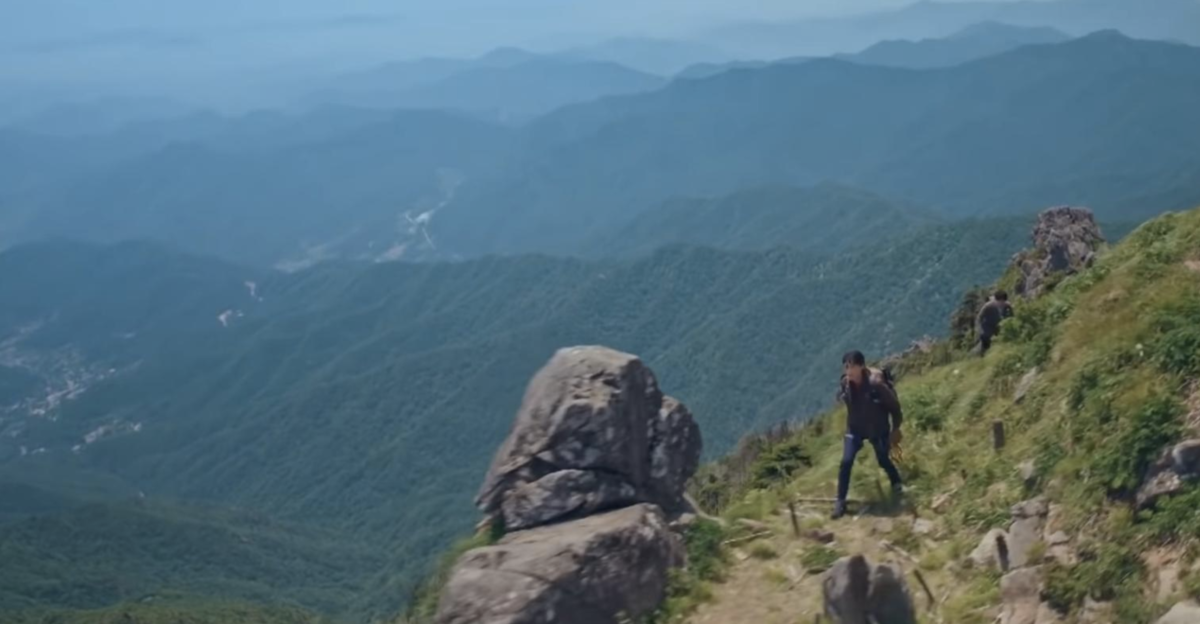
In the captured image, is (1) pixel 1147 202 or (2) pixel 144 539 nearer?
(2) pixel 144 539

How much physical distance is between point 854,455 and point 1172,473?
4.25 meters

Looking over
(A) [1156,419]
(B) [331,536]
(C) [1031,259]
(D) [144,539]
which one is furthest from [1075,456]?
(B) [331,536]

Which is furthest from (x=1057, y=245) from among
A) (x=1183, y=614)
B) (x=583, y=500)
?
(x=1183, y=614)

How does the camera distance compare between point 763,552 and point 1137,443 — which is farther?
point 763,552

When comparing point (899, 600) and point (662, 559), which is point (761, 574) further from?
point (899, 600)

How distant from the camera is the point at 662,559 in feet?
43.2

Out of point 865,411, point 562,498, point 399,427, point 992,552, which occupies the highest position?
point 865,411

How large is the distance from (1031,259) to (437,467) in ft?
399

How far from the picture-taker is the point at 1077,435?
12.3 meters

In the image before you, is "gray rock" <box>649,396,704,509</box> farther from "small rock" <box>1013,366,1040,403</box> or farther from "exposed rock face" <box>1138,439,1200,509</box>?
"exposed rock face" <box>1138,439,1200,509</box>

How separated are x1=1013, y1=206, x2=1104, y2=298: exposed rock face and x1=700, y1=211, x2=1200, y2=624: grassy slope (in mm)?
6874

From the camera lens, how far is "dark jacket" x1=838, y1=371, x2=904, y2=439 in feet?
46.3

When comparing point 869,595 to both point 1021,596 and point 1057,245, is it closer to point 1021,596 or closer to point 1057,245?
point 1021,596

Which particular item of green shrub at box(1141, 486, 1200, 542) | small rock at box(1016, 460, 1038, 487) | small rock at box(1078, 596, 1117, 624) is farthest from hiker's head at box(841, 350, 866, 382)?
small rock at box(1078, 596, 1117, 624)
